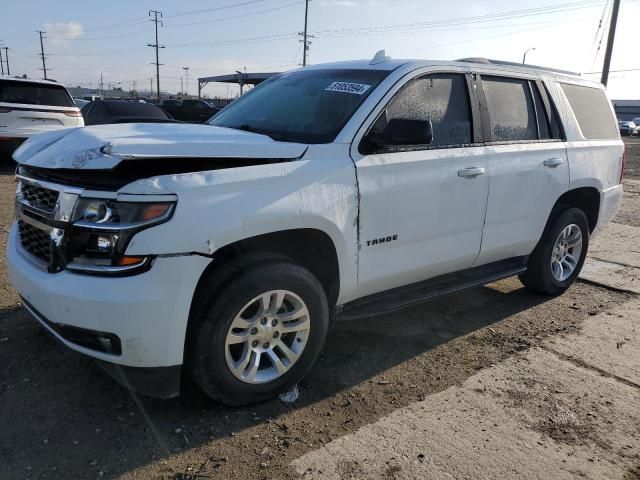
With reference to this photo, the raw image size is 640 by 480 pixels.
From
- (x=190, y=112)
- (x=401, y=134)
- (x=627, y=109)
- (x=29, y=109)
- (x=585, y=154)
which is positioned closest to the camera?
(x=401, y=134)

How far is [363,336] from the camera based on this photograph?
4023mm

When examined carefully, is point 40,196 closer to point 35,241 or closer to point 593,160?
point 35,241

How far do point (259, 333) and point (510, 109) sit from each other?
2.75 m

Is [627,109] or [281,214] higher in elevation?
[627,109]

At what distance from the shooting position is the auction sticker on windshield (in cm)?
346

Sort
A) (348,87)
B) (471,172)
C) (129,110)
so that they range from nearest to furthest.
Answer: (348,87)
(471,172)
(129,110)

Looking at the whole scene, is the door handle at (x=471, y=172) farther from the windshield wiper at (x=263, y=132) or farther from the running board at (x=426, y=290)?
the windshield wiper at (x=263, y=132)

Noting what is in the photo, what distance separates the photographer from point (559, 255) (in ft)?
16.3

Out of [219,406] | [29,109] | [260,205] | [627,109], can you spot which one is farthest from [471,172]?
[627,109]

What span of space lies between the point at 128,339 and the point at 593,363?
3114 millimetres

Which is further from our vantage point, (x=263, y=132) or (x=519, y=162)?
(x=519, y=162)

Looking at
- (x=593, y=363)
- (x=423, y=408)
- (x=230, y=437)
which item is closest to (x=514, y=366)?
(x=593, y=363)

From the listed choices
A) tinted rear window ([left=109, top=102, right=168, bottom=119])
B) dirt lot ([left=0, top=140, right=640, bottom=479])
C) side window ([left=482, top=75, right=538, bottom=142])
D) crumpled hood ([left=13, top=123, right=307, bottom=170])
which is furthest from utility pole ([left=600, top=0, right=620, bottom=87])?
crumpled hood ([left=13, top=123, right=307, bottom=170])

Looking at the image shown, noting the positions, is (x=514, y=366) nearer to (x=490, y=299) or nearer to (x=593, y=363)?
(x=593, y=363)
